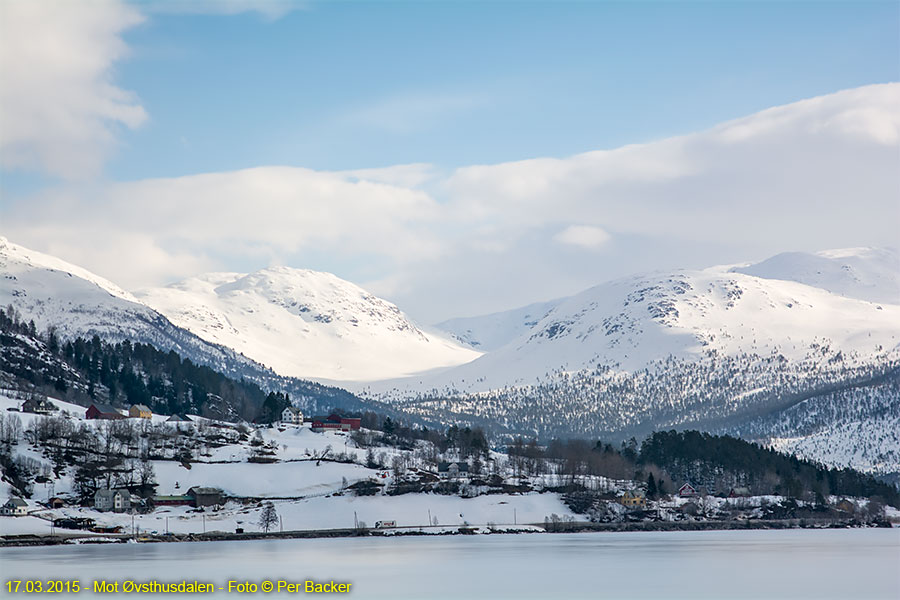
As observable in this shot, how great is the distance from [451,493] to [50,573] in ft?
336

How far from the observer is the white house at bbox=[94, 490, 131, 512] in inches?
6550

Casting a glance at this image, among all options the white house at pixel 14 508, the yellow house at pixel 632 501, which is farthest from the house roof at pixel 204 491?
the yellow house at pixel 632 501

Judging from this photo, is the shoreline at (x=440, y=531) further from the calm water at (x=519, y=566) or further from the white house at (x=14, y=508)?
the white house at (x=14, y=508)

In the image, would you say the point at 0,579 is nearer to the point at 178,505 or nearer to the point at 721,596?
the point at 721,596

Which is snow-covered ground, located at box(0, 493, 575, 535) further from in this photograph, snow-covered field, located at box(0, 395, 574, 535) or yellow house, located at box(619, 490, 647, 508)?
yellow house, located at box(619, 490, 647, 508)

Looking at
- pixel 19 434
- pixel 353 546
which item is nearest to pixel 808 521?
pixel 353 546

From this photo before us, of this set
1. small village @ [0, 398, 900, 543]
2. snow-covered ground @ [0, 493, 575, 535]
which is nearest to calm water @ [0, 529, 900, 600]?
snow-covered ground @ [0, 493, 575, 535]

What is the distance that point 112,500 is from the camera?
549 ft

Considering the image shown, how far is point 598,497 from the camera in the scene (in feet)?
635

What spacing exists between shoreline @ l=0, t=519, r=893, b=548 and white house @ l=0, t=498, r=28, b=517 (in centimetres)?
890

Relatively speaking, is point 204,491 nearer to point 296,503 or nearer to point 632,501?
point 296,503

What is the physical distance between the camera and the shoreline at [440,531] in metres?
144

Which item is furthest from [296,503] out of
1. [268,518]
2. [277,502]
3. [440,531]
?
[440,531]

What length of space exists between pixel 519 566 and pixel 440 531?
6568 cm
